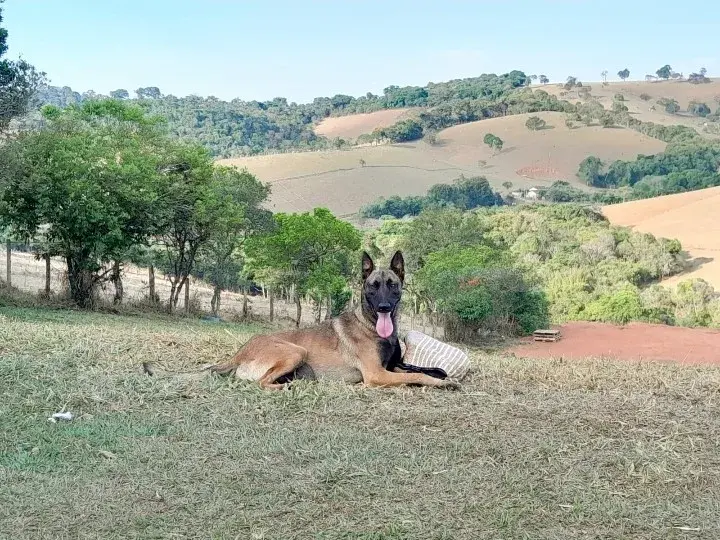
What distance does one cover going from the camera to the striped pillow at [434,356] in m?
7.84

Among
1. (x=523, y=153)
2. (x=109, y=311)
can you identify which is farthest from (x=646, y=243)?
(x=523, y=153)

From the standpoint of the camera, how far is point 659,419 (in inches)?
248

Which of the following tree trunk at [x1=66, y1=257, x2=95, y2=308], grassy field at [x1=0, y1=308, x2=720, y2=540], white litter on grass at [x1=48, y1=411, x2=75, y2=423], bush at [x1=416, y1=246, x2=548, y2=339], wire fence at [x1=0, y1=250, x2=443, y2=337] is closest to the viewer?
grassy field at [x1=0, y1=308, x2=720, y2=540]

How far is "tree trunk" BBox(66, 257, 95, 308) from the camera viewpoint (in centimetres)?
2827

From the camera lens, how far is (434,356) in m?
7.95

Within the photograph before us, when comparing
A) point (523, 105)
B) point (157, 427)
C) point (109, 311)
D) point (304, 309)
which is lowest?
point (304, 309)

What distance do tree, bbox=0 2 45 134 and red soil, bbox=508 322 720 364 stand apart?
18.4 metres

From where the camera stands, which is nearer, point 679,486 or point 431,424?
point 679,486

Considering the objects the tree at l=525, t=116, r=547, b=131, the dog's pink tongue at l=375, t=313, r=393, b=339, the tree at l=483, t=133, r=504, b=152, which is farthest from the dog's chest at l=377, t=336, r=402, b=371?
the tree at l=525, t=116, r=547, b=131

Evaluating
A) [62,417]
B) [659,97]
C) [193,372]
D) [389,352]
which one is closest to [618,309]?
[389,352]

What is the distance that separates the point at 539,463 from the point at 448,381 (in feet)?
7.05

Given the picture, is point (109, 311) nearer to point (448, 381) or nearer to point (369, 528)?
point (448, 381)

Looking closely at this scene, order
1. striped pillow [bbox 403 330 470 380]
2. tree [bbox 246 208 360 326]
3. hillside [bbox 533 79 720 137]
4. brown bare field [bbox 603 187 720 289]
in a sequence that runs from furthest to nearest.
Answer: hillside [bbox 533 79 720 137] < brown bare field [bbox 603 187 720 289] < tree [bbox 246 208 360 326] < striped pillow [bbox 403 330 470 380]

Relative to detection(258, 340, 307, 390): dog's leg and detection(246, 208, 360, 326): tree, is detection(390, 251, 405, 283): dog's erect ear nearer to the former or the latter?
detection(258, 340, 307, 390): dog's leg
